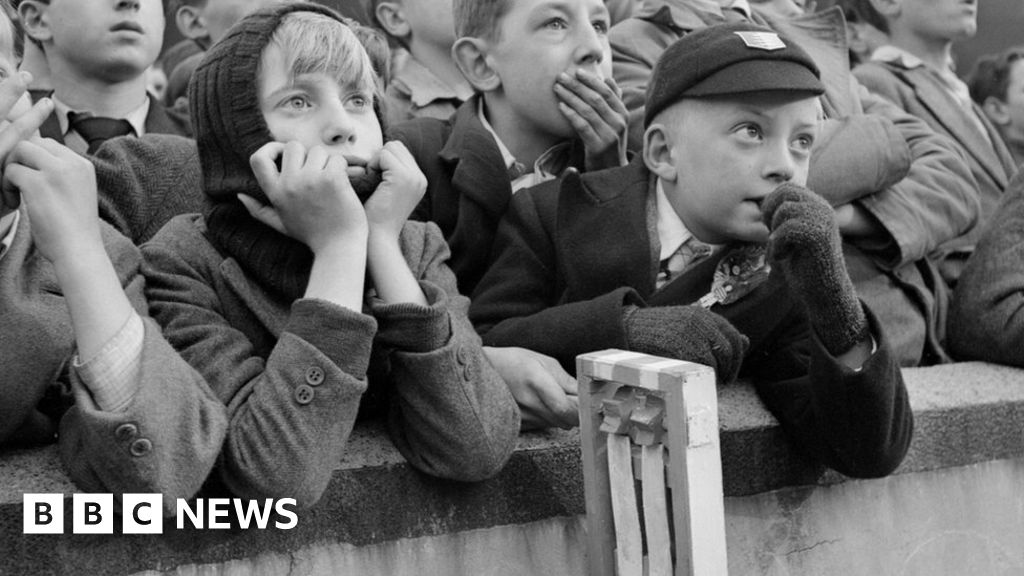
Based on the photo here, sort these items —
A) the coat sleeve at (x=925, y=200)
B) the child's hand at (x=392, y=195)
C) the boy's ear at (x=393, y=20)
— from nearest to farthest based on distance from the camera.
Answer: the child's hand at (x=392, y=195)
the coat sleeve at (x=925, y=200)
the boy's ear at (x=393, y=20)

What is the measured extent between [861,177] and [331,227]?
169cm

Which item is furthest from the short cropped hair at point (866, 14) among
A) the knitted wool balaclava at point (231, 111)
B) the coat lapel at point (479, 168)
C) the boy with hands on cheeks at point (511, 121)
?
the knitted wool balaclava at point (231, 111)

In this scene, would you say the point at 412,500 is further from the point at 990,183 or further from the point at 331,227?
the point at 990,183

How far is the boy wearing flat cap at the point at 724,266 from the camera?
3062mm

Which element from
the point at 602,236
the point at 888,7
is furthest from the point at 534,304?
the point at 888,7

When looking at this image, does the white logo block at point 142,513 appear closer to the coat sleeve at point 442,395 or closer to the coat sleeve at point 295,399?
the coat sleeve at point 295,399

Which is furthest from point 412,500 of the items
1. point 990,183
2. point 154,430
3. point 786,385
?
point 990,183

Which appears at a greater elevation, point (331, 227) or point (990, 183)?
point (331, 227)

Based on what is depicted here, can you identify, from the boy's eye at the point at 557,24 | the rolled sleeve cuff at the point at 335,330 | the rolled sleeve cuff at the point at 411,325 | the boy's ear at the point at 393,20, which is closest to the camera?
the rolled sleeve cuff at the point at 335,330

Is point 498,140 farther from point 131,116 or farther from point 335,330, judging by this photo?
point 335,330

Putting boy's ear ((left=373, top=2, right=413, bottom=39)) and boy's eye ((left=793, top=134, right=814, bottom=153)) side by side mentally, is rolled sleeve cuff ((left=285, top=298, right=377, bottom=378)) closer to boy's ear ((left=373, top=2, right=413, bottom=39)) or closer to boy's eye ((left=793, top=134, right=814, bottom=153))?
boy's eye ((left=793, top=134, right=814, bottom=153))

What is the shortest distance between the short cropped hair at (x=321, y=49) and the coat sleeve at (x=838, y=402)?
39.5 inches

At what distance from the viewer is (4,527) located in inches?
97.3

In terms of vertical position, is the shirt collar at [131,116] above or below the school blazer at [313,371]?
below
